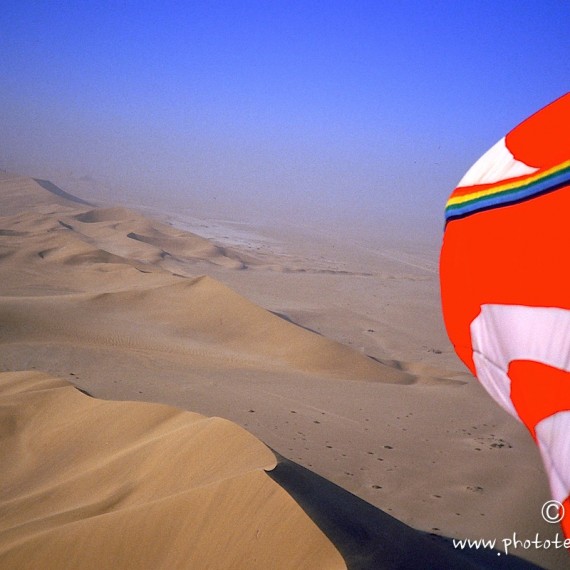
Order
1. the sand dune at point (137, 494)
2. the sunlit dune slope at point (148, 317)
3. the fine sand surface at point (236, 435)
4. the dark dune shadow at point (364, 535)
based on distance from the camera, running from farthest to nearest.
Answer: the sunlit dune slope at point (148, 317), the fine sand surface at point (236, 435), the sand dune at point (137, 494), the dark dune shadow at point (364, 535)

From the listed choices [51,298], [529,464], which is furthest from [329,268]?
[529,464]

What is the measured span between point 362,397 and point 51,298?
7.96m

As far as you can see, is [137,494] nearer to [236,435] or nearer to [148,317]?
[236,435]

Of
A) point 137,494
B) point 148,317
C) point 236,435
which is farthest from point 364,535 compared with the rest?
point 148,317

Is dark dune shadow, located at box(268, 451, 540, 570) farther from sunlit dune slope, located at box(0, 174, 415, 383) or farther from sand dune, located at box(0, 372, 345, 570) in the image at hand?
sunlit dune slope, located at box(0, 174, 415, 383)

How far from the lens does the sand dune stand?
10.6ft

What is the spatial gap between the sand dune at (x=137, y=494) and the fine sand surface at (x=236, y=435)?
0.01 m

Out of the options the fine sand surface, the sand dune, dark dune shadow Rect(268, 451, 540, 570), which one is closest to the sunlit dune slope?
the fine sand surface

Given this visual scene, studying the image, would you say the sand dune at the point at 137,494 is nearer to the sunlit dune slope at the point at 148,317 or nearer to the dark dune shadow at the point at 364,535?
the dark dune shadow at the point at 364,535

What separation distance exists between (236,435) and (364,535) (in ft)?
5.29

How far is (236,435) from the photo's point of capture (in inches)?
182

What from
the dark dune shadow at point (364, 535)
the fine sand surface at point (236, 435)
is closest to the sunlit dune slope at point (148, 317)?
the fine sand surface at point (236, 435)

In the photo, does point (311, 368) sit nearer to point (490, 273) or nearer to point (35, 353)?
point (35, 353)

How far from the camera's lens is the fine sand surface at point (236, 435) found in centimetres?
339
